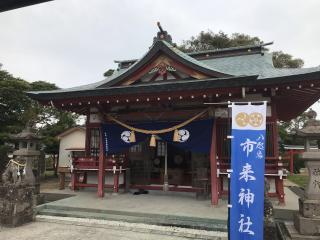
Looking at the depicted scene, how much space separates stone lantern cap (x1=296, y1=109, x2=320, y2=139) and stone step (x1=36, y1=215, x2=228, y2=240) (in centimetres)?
316

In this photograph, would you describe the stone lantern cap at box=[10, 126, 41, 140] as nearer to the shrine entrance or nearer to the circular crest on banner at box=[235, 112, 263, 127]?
the shrine entrance

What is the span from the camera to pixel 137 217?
8.45 meters

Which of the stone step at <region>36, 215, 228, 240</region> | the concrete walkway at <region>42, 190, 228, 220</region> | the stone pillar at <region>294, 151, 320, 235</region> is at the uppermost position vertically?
the stone pillar at <region>294, 151, 320, 235</region>

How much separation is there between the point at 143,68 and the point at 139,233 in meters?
6.33

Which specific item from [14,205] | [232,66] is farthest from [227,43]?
[14,205]

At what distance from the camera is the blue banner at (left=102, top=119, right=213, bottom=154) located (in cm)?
995

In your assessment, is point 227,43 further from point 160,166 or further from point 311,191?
point 311,191

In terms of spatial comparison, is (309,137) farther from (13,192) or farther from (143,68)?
(13,192)

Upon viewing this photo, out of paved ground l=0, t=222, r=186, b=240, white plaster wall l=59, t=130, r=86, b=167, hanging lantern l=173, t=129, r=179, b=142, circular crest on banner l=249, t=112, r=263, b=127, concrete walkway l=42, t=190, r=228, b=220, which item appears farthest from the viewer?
white plaster wall l=59, t=130, r=86, b=167

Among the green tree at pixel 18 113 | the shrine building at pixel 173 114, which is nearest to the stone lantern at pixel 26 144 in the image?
the shrine building at pixel 173 114

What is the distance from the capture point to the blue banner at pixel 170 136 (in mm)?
9953

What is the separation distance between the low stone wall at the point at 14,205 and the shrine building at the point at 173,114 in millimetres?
2984

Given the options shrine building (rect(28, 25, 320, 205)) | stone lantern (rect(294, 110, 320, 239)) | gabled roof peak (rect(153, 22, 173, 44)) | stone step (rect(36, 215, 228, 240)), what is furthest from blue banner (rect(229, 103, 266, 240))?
gabled roof peak (rect(153, 22, 173, 44))

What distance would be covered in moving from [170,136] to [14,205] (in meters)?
5.32
